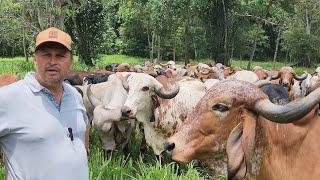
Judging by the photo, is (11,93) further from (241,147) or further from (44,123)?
(241,147)

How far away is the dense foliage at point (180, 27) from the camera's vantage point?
29.9 m

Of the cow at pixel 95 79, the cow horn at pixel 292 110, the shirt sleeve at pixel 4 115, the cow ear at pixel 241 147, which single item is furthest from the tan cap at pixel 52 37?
the cow at pixel 95 79

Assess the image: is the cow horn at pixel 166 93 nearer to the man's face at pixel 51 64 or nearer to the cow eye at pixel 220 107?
the cow eye at pixel 220 107

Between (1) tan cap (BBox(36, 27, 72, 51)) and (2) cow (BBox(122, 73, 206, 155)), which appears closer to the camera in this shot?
(1) tan cap (BBox(36, 27, 72, 51))

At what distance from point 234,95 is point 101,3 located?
27477 mm

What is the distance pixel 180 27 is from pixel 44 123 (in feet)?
140

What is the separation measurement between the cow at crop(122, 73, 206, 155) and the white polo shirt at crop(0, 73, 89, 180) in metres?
4.52

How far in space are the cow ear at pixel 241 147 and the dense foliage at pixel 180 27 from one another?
53.4 feet

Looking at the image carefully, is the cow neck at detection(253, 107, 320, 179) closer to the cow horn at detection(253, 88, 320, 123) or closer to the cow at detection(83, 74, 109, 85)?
the cow horn at detection(253, 88, 320, 123)

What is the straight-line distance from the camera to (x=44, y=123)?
3.33 m

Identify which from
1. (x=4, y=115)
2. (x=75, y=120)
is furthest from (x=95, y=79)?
(x=4, y=115)

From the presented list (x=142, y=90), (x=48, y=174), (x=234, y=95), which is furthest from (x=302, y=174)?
(x=142, y=90)

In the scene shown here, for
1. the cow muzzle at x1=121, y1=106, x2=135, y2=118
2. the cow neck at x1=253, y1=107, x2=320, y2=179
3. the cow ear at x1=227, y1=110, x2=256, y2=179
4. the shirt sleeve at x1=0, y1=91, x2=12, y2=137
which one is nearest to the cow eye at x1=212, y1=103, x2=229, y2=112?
the cow ear at x1=227, y1=110, x2=256, y2=179

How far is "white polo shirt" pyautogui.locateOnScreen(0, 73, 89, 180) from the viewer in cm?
328
